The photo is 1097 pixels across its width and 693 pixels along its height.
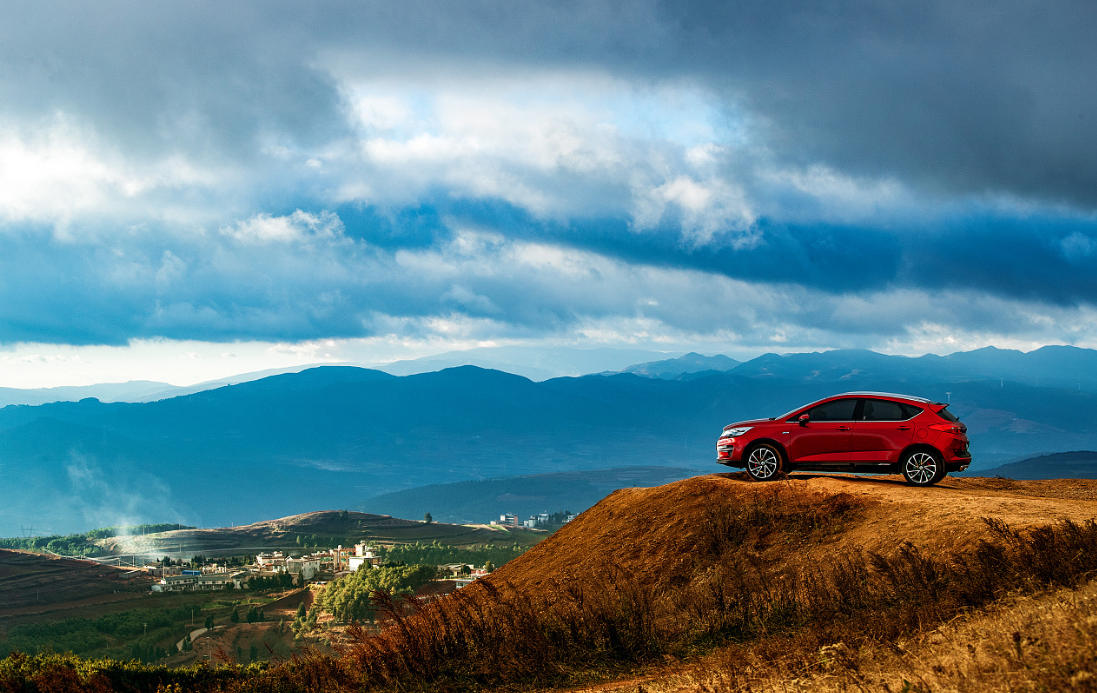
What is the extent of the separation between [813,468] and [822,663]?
1062 centimetres

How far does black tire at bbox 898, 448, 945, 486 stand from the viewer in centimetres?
1917

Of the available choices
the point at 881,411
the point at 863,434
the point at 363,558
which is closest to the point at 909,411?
the point at 881,411

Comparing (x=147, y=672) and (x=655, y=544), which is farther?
(x=147, y=672)

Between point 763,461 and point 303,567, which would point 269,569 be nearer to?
point 303,567

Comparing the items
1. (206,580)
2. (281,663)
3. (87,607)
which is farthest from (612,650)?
(206,580)

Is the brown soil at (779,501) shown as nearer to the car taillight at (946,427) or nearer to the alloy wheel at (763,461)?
the alloy wheel at (763,461)

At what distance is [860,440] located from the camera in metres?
19.4

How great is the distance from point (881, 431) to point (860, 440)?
55 centimetres

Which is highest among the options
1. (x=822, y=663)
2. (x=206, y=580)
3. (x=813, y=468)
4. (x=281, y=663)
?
(x=813, y=468)

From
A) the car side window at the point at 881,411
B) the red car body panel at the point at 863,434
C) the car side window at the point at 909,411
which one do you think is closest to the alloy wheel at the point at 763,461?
the red car body panel at the point at 863,434

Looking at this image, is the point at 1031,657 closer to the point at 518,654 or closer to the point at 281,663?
the point at 518,654

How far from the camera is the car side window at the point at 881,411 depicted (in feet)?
63.5

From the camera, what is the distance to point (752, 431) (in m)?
20.1

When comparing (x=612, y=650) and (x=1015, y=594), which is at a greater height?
(x=1015, y=594)
